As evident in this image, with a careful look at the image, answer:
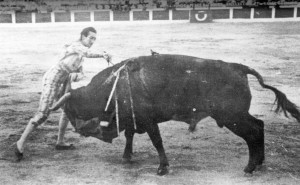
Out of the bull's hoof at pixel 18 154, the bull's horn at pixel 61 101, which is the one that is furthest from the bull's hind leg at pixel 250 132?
the bull's hoof at pixel 18 154

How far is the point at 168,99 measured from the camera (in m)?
3.84

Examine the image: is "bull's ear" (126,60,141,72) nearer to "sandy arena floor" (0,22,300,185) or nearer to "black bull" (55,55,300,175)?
"black bull" (55,55,300,175)

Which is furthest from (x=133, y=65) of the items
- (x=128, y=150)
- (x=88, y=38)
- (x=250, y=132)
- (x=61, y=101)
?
(x=250, y=132)

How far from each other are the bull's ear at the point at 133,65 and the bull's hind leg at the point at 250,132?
79 centimetres

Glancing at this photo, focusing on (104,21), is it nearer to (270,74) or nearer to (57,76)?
(270,74)

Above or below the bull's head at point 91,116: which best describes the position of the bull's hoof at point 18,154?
below

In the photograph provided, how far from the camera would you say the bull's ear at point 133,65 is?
3.88m

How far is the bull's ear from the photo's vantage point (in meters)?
3.88

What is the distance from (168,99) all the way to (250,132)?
70 centimetres

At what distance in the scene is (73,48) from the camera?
13.5 ft

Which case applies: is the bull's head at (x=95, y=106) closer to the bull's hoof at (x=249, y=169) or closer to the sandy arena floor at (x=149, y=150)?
the sandy arena floor at (x=149, y=150)

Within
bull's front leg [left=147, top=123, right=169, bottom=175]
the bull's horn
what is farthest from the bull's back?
the bull's horn

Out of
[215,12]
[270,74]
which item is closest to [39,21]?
[215,12]

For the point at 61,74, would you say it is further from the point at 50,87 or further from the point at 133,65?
the point at 133,65
